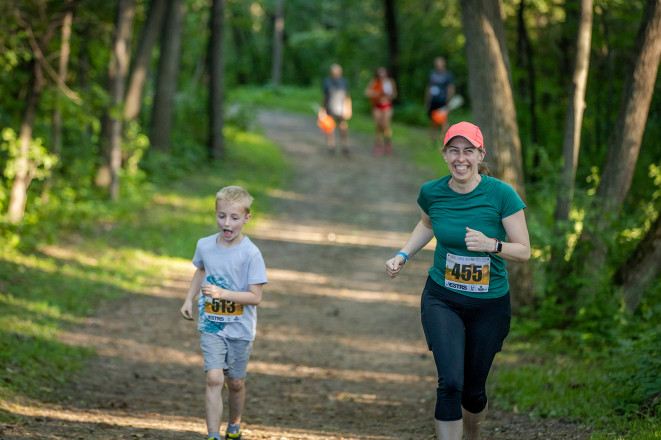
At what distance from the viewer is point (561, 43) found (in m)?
14.4

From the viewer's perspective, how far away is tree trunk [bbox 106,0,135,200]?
46.2 feet

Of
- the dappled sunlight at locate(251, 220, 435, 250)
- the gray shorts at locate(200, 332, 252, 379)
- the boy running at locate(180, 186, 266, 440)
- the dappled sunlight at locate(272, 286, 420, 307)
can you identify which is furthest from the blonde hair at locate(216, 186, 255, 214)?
the dappled sunlight at locate(251, 220, 435, 250)

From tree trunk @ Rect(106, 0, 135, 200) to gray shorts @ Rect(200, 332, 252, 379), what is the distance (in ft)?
32.1

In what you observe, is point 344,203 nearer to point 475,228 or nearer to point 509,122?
point 509,122

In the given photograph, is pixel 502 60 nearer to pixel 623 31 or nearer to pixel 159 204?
pixel 623 31

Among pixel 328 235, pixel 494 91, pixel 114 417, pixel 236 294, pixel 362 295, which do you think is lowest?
pixel 114 417

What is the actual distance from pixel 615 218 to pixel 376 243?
267 inches

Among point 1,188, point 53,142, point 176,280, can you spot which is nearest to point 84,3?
point 53,142

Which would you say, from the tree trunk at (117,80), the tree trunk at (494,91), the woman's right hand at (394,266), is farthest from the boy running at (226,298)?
the tree trunk at (117,80)

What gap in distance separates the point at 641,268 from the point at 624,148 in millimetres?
1202

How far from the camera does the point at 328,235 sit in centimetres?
1489

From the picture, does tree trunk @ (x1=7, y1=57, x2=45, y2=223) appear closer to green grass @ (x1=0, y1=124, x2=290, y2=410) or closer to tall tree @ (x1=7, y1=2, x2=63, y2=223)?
tall tree @ (x1=7, y1=2, x2=63, y2=223)

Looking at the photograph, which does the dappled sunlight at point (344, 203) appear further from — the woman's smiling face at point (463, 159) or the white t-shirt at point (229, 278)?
the woman's smiling face at point (463, 159)

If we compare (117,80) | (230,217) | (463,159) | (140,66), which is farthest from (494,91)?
(140,66)
